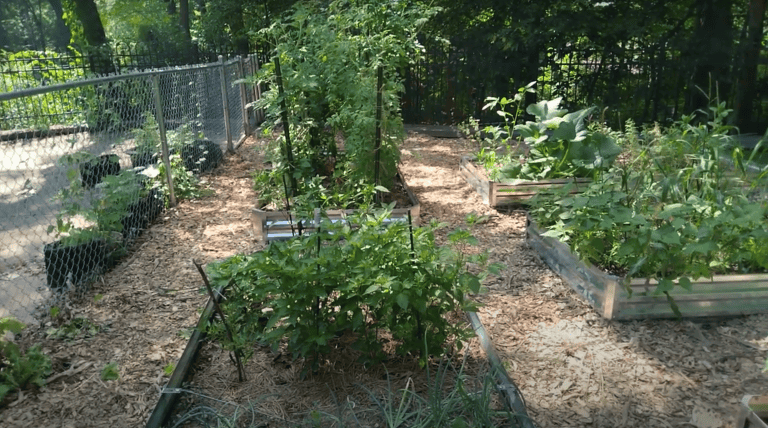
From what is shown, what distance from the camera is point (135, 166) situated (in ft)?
18.0

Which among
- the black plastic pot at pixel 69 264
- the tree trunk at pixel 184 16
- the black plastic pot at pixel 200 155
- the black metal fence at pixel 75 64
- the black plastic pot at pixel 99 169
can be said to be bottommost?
the black plastic pot at pixel 69 264

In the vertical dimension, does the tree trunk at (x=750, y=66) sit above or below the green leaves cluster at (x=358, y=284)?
above

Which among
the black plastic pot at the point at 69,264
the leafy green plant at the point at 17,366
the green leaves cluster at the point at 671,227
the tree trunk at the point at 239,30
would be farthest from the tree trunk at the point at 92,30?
the green leaves cluster at the point at 671,227

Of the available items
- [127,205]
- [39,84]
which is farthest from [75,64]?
[127,205]

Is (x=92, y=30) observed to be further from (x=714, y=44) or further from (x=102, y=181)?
(x=714, y=44)

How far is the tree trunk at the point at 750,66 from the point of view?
352 inches

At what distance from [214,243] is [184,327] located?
4.79 ft

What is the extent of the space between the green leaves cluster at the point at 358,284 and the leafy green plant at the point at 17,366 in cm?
99

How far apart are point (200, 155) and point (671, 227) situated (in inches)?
215

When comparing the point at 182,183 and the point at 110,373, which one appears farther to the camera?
the point at 182,183

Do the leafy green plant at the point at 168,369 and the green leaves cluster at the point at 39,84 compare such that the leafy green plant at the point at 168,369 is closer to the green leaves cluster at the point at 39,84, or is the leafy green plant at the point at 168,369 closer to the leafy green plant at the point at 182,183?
the leafy green plant at the point at 182,183

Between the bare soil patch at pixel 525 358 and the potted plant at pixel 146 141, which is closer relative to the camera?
the bare soil patch at pixel 525 358

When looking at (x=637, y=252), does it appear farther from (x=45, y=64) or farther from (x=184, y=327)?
(x=45, y=64)

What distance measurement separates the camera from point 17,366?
2.71 m
